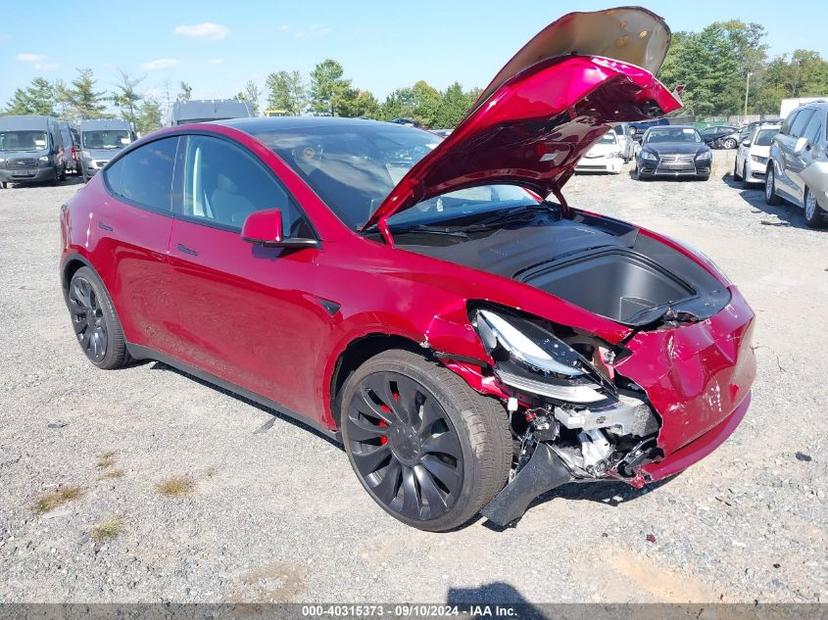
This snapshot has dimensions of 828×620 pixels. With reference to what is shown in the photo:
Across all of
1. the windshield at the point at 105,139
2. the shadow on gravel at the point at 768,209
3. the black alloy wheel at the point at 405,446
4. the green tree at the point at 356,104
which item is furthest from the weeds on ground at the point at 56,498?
the green tree at the point at 356,104

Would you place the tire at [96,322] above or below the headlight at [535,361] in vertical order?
below

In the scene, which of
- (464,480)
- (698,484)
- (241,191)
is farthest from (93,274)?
(698,484)

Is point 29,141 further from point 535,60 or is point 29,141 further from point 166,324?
point 535,60

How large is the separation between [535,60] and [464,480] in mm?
1631

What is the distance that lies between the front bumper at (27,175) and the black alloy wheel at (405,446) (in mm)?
22013

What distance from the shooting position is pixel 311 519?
311cm

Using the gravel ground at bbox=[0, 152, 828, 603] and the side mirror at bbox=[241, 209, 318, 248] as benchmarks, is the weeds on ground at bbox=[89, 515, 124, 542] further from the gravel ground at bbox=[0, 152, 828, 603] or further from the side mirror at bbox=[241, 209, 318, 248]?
the side mirror at bbox=[241, 209, 318, 248]

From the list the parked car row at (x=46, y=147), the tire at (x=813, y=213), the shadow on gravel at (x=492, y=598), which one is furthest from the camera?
the parked car row at (x=46, y=147)

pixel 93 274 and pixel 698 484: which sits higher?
→ pixel 93 274

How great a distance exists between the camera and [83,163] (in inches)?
830

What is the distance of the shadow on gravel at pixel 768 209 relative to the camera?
10741mm

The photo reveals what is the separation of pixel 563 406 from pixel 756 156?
47.1 feet

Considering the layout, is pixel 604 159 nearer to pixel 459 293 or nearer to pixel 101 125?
pixel 101 125

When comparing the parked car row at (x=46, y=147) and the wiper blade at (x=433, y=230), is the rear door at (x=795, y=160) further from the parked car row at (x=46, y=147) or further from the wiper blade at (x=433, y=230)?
the parked car row at (x=46, y=147)
